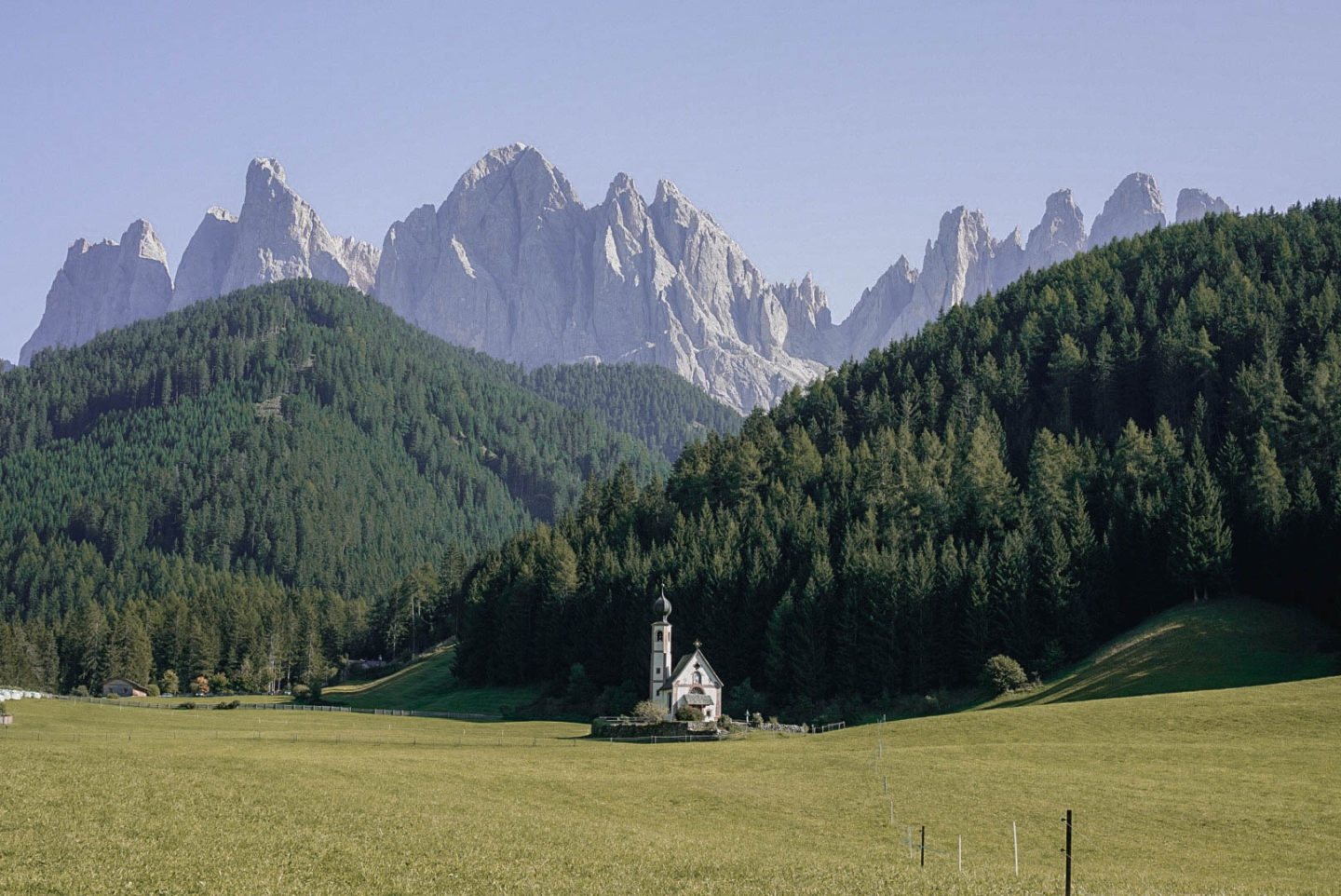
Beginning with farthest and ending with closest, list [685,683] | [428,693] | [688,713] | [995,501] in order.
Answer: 1. [428,693]
2. [995,501]
3. [685,683]
4. [688,713]

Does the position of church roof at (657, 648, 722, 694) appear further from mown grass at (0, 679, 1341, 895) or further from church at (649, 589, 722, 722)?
mown grass at (0, 679, 1341, 895)

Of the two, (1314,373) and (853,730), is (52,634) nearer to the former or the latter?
(853,730)

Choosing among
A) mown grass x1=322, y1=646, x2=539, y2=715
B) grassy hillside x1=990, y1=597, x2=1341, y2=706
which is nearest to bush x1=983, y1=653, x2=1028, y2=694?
grassy hillside x1=990, y1=597, x2=1341, y2=706

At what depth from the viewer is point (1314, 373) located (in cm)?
11481

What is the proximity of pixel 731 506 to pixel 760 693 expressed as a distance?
118 feet

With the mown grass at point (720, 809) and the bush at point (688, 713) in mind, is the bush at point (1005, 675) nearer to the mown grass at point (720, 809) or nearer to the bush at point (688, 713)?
the mown grass at point (720, 809)

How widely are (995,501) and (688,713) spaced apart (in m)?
41.4

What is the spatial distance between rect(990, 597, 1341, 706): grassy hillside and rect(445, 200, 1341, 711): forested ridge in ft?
13.3

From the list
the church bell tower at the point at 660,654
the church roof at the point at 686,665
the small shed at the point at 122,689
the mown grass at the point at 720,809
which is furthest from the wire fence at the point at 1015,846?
the small shed at the point at 122,689

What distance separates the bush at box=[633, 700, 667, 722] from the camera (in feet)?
288

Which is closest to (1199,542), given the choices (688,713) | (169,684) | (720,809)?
(688,713)

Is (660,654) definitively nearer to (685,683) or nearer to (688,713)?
(685,683)

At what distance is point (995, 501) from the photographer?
4424 inches

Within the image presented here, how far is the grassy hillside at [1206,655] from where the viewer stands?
7938 cm
